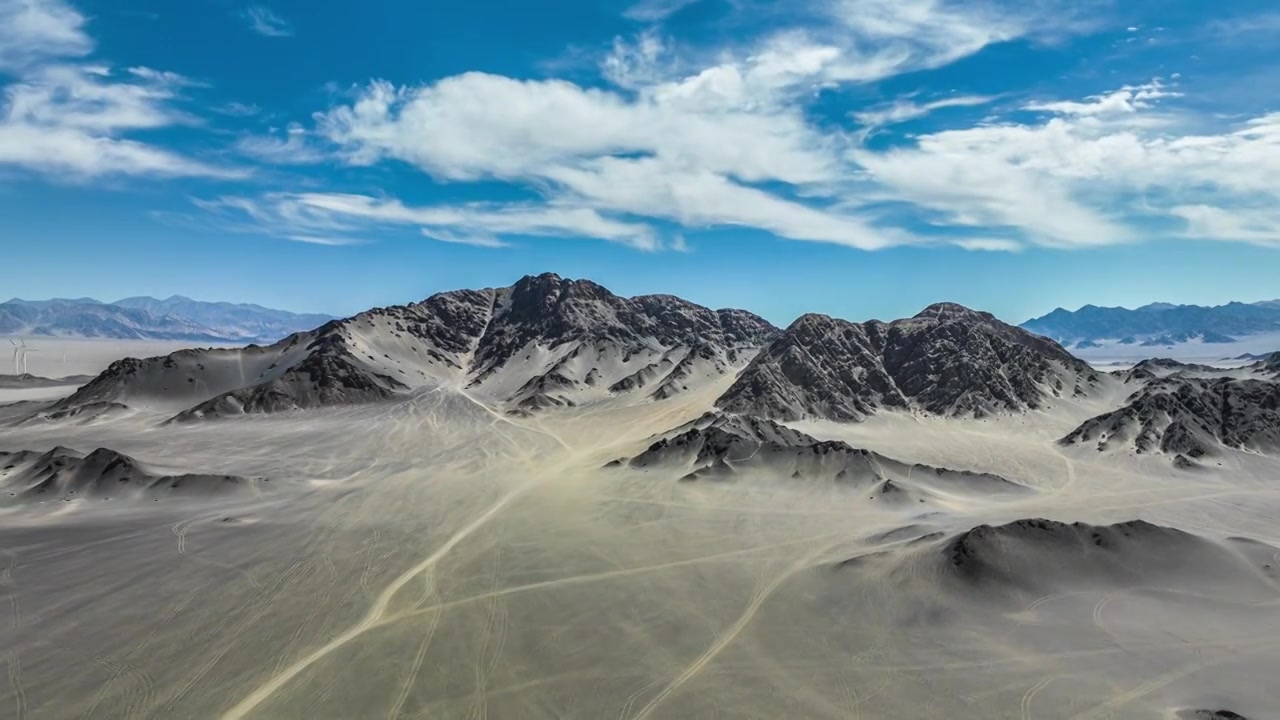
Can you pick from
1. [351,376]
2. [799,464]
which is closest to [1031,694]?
[799,464]

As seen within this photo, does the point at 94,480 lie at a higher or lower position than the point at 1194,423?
lower

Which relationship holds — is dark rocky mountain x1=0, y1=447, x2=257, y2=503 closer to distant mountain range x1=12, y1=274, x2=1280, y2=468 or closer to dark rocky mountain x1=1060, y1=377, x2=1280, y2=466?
distant mountain range x1=12, y1=274, x2=1280, y2=468

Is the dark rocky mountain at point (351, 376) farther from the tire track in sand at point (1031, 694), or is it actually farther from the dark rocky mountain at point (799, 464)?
the tire track in sand at point (1031, 694)

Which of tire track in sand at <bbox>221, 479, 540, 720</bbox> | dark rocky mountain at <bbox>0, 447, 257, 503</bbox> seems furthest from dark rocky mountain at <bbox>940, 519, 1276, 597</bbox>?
dark rocky mountain at <bbox>0, 447, 257, 503</bbox>

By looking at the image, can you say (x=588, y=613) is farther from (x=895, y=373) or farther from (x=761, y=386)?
(x=895, y=373)

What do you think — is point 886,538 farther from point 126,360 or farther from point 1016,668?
point 126,360

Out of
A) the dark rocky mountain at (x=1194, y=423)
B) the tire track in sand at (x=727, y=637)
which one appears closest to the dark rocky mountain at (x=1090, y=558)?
the tire track in sand at (x=727, y=637)

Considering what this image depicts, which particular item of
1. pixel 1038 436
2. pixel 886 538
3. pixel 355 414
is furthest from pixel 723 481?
pixel 355 414
